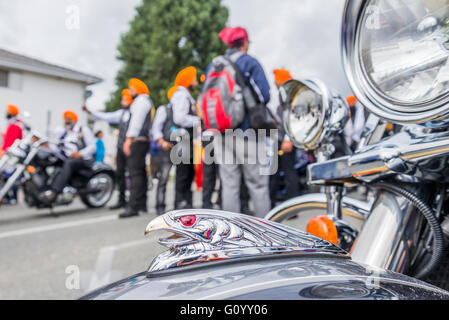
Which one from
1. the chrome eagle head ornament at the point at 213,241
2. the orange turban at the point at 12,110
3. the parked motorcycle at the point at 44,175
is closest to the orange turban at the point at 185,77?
the parked motorcycle at the point at 44,175

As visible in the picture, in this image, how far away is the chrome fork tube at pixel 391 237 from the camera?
0.75m

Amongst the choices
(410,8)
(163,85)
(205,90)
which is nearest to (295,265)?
(410,8)

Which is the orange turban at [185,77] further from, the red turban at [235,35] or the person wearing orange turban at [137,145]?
the red turban at [235,35]

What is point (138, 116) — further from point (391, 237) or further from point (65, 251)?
point (391, 237)

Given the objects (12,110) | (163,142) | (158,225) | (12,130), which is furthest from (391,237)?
(12,110)

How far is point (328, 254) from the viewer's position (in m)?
0.59

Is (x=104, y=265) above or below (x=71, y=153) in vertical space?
below

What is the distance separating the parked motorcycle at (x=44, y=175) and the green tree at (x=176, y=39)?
43.1 feet

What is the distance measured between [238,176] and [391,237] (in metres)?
1.96

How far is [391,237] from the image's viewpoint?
2.50ft

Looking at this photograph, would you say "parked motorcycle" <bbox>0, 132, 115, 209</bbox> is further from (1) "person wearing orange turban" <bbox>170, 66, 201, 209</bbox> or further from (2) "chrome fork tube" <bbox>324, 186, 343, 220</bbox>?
(2) "chrome fork tube" <bbox>324, 186, 343, 220</bbox>

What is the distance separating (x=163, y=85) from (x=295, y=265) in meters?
19.0

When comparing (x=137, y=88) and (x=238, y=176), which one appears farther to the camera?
(x=137, y=88)
